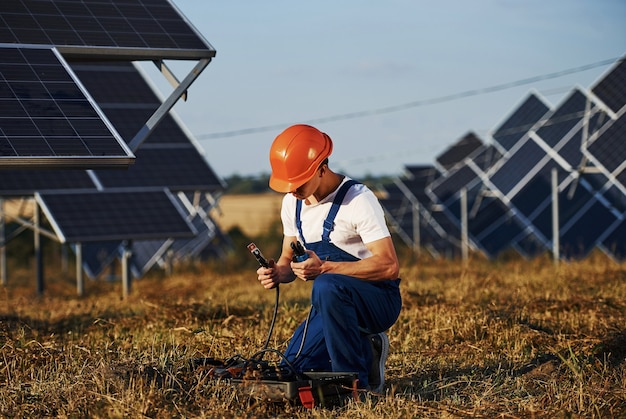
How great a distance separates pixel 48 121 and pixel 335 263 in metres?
2.95

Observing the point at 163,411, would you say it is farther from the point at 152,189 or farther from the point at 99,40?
the point at 152,189

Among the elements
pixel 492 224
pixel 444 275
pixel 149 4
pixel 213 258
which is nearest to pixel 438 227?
pixel 492 224

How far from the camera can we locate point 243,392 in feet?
17.0

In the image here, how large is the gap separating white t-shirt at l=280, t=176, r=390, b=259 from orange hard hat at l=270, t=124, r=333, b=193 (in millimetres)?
258

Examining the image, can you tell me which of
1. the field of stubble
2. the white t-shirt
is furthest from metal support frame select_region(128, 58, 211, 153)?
the white t-shirt

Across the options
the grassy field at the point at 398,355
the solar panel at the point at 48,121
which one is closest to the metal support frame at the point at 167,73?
the solar panel at the point at 48,121

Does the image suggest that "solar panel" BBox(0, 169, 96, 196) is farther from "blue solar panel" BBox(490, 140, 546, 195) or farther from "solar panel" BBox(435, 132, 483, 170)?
"solar panel" BBox(435, 132, 483, 170)

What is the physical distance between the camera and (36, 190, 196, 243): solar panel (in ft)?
52.1

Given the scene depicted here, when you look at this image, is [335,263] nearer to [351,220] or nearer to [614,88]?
[351,220]

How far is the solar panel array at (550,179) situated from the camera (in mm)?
20406

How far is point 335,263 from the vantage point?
17.8 ft

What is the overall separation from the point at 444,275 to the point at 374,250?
377 inches

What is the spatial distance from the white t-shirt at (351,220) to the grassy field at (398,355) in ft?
2.58

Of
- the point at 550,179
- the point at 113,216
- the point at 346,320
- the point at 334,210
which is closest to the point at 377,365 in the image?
the point at 346,320
